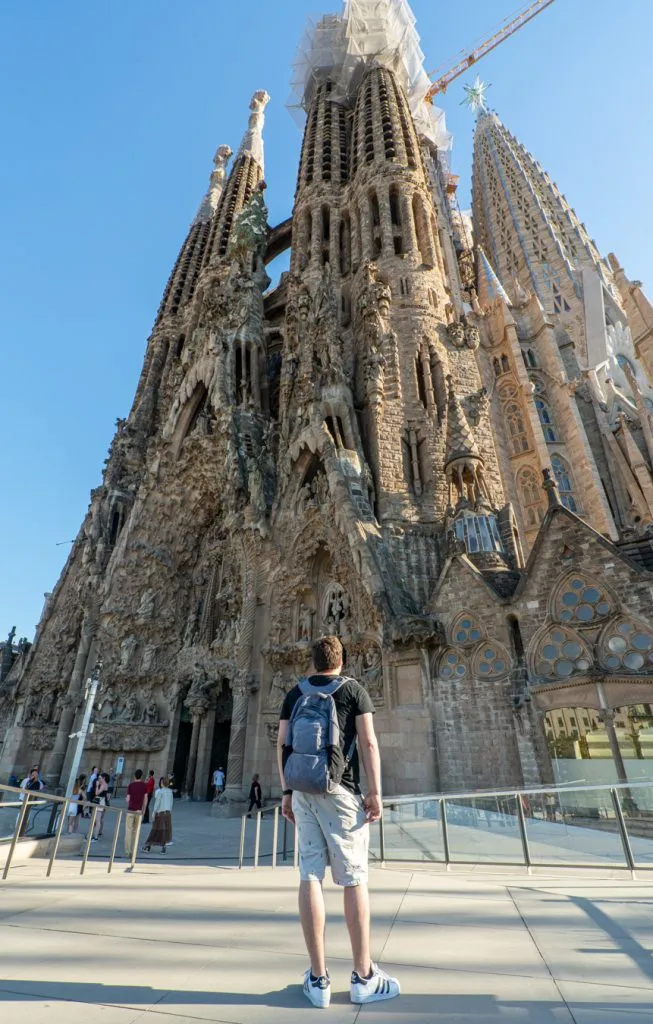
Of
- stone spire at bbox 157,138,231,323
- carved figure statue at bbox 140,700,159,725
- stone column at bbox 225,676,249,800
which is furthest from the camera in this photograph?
stone spire at bbox 157,138,231,323

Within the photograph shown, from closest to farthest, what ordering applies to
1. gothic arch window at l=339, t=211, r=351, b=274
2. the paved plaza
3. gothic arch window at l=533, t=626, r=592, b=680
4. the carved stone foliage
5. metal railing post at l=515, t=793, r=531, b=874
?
the paved plaza < metal railing post at l=515, t=793, r=531, b=874 < gothic arch window at l=533, t=626, r=592, b=680 < the carved stone foliage < gothic arch window at l=339, t=211, r=351, b=274

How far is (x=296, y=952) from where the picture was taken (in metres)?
2.61

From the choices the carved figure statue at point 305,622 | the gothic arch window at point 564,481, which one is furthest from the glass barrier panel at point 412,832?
the gothic arch window at point 564,481

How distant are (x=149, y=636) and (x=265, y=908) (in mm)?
18957

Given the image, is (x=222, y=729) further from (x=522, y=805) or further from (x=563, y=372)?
(x=563, y=372)

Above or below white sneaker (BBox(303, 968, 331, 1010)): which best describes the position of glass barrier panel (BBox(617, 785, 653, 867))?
above

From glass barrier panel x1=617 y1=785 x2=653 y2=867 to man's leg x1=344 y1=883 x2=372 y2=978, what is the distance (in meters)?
4.17

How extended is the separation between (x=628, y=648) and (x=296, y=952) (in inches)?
384

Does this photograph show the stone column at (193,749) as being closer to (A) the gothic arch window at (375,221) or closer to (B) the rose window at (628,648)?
(B) the rose window at (628,648)

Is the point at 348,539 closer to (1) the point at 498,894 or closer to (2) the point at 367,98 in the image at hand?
(1) the point at 498,894

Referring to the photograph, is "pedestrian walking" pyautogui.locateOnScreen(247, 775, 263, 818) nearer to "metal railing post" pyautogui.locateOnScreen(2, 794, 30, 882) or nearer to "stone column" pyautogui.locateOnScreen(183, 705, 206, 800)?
"stone column" pyautogui.locateOnScreen(183, 705, 206, 800)

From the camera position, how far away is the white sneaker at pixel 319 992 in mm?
1941

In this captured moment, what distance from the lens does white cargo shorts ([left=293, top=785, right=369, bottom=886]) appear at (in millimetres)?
2164

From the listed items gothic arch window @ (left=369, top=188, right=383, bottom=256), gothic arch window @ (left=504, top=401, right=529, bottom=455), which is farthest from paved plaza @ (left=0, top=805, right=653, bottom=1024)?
gothic arch window @ (left=369, top=188, right=383, bottom=256)
